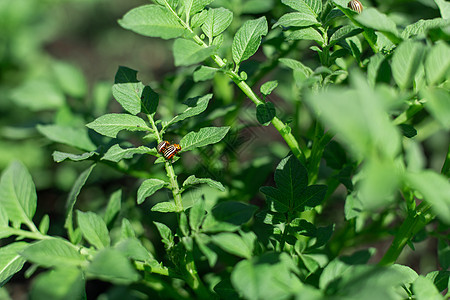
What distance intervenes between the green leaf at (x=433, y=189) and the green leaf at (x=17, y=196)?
756 millimetres

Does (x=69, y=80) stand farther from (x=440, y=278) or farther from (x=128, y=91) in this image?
(x=440, y=278)

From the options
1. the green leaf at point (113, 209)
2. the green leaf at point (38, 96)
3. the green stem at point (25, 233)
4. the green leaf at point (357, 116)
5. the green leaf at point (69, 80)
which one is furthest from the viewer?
the green leaf at point (69, 80)

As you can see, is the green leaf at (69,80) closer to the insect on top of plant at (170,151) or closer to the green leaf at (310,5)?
the insect on top of plant at (170,151)

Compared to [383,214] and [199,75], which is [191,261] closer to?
[199,75]

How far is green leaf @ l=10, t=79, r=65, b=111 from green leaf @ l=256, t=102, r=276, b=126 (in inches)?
37.3

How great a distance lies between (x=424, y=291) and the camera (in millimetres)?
650

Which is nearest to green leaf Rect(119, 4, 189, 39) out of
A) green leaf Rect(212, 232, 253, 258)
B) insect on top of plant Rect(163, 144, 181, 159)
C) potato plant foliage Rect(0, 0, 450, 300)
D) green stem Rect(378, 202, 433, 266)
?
potato plant foliage Rect(0, 0, 450, 300)

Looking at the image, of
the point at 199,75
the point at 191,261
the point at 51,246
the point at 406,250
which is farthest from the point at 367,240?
the point at 51,246

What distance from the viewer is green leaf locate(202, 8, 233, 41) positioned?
771mm

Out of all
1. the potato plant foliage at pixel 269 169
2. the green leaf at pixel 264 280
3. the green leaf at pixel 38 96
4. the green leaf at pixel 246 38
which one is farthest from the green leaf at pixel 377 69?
the green leaf at pixel 38 96

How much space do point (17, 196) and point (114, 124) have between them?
0.29 meters

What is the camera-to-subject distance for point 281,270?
1.97 ft

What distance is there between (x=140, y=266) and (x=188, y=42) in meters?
0.43

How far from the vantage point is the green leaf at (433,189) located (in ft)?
1.55
